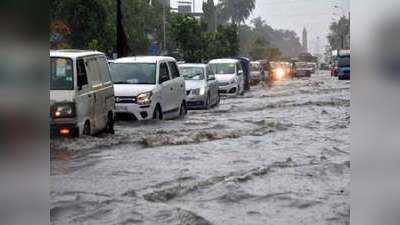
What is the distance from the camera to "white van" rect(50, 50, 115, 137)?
989cm

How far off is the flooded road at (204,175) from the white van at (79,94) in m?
0.26

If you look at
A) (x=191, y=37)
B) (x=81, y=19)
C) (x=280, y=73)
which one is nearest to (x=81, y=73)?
(x=81, y=19)

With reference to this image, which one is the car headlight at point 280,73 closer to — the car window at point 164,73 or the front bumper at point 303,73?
the front bumper at point 303,73

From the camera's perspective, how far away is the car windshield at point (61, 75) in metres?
10.0

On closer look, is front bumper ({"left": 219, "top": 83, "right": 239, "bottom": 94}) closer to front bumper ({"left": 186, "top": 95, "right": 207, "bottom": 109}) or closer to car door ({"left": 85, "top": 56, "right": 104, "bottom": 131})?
front bumper ({"left": 186, "top": 95, "right": 207, "bottom": 109})

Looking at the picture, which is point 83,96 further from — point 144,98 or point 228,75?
point 228,75

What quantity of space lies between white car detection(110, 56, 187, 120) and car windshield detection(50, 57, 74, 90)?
9.40 feet

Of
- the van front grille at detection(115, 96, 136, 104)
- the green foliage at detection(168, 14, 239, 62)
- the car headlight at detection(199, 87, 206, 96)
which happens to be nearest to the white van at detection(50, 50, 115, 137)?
the van front grille at detection(115, 96, 136, 104)

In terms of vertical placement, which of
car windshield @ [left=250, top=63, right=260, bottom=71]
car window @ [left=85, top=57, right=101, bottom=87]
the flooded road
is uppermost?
car windshield @ [left=250, top=63, right=260, bottom=71]

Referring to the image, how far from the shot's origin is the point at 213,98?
20.0m

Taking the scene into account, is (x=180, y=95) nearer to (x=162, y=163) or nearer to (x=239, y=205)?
(x=162, y=163)
